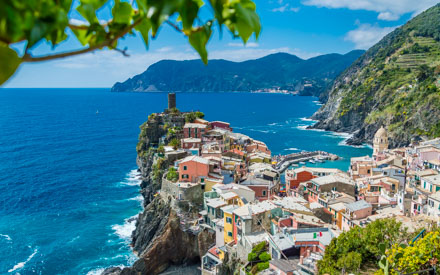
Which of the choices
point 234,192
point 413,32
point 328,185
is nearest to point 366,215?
point 328,185

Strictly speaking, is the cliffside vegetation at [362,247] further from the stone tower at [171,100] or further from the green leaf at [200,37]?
the stone tower at [171,100]

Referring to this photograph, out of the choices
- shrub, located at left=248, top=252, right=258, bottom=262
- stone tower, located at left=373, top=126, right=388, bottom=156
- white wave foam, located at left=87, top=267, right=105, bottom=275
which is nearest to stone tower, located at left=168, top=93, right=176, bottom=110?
white wave foam, located at left=87, top=267, right=105, bottom=275

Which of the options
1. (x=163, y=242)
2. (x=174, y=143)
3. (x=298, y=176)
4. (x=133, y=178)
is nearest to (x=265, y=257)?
(x=163, y=242)

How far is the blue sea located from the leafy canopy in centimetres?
3364

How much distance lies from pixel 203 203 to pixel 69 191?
27231 mm

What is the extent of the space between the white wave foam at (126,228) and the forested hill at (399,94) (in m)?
54.7

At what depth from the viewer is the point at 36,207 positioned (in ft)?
147

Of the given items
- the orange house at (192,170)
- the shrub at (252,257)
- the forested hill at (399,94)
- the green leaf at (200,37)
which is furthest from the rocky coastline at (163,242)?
the forested hill at (399,94)

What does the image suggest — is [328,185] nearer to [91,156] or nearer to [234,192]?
[234,192]

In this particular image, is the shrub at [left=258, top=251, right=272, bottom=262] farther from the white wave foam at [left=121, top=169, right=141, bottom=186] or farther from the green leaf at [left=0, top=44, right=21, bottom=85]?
the white wave foam at [left=121, top=169, right=141, bottom=186]

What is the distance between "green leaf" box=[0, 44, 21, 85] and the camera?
1344 mm

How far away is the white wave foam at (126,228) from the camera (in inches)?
1491

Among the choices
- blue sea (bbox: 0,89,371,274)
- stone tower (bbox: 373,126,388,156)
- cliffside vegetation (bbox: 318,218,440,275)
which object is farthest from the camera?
stone tower (bbox: 373,126,388,156)

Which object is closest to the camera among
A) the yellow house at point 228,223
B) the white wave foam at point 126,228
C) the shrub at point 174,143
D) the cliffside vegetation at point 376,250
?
the cliffside vegetation at point 376,250
